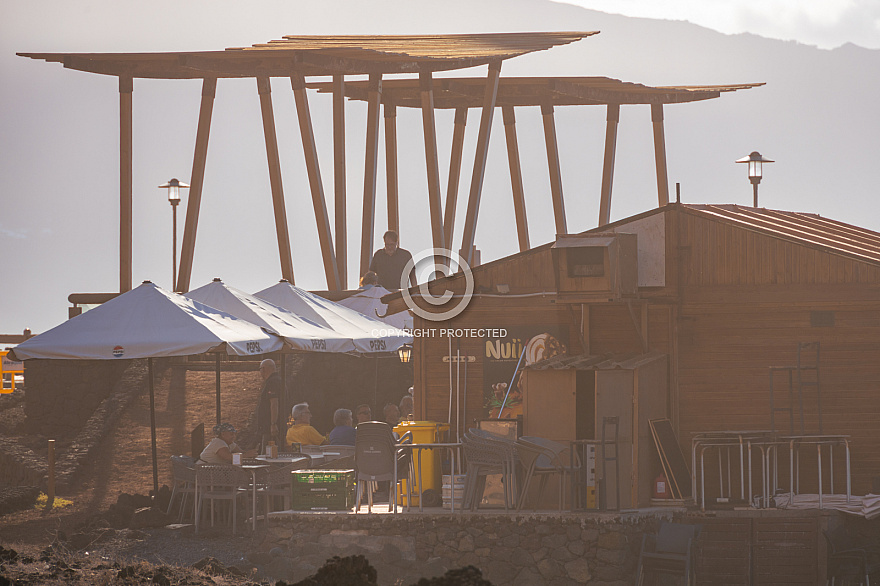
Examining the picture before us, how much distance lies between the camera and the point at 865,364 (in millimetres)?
15633

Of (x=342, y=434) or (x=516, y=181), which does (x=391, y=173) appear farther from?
(x=342, y=434)

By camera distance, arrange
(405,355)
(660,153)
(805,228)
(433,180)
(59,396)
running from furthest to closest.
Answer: (660,153) → (433,180) → (59,396) → (405,355) → (805,228)

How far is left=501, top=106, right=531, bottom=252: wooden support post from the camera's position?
2908 centimetres

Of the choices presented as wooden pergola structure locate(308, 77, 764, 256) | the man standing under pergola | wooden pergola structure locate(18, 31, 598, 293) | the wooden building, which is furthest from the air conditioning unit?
wooden pergola structure locate(308, 77, 764, 256)

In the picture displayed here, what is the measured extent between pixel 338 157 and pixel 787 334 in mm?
10914

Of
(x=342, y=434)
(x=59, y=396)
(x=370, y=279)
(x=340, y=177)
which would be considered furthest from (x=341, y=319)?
(x=340, y=177)

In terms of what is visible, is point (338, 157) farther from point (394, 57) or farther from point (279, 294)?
point (279, 294)

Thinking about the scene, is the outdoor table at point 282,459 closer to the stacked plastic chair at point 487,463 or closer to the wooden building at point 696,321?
the stacked plastic chair at point 487,463

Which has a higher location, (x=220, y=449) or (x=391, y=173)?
(x=391, y=173)

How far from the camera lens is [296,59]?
75.3 feet

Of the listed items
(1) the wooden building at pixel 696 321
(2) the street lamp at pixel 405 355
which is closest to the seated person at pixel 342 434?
(1) the wooden building at pixel 696 321

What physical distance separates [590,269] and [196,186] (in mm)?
11652

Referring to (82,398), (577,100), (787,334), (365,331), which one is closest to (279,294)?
(365,331)

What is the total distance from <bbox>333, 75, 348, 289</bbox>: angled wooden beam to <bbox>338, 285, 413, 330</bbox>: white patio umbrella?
2913 mm
